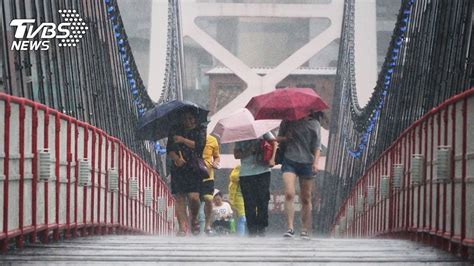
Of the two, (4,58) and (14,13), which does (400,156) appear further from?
(14,13)

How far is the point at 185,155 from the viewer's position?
45.2 feet

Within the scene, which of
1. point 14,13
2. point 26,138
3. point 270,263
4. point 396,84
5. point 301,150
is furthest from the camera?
point 396,84

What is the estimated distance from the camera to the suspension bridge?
8.61 meters

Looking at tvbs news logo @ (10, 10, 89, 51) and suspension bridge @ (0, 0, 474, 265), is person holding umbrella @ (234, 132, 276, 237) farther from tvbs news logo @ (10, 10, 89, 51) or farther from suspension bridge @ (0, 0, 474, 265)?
tvbs news logo @ (10, 10, 89, 51)

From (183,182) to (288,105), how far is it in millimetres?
1687

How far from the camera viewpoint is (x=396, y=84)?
77.5 feet

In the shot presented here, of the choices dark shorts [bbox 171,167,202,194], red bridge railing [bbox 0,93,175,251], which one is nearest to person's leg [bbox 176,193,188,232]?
dark shorts [bbox 171,167,202,194]

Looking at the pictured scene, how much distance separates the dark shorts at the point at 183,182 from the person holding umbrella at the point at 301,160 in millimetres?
1477

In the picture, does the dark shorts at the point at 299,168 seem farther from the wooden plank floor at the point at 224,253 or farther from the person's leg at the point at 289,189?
the wooden plank floor at the point at 224,253

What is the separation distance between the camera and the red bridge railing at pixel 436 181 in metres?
8.28

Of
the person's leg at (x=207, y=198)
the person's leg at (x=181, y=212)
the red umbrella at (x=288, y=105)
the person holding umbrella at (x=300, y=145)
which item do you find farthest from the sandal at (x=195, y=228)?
the person holding umbrella at (x=300, y=145)

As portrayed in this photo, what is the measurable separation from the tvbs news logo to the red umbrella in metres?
2.37

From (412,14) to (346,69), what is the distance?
26.1m

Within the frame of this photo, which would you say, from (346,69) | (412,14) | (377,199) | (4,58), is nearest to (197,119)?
(4,58)
